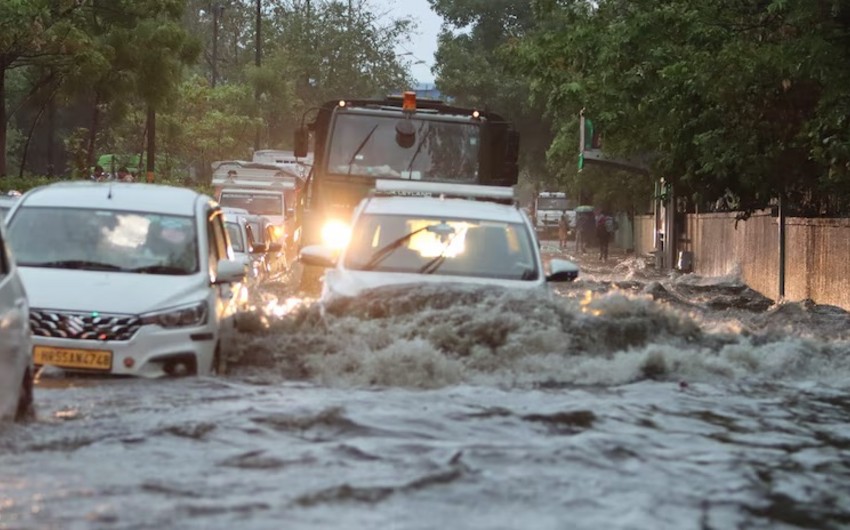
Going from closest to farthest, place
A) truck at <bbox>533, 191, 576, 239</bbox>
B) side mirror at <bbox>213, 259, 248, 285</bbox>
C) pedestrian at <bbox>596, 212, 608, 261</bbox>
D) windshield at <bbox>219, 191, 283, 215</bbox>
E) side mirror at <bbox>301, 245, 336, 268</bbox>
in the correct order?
side mirror at <bbox>213, 259, 248, 285</bbox> < side mirror at <bbox>301, 245, 336, 268</bbox> < windshield at <bbox>219, 191, 283, 215</bbox> < pedestrian at <bbox>596, 212, 608, 261</bbox> < truck at <bbox>533, 191, 576, 239</bbox>

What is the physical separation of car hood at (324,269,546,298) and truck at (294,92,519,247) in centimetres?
705

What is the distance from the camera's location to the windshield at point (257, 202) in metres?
40.8

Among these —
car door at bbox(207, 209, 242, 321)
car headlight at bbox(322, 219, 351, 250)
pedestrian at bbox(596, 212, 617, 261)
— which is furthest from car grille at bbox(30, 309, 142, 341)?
pedestrian at bbox(596, 212, 617, 261)

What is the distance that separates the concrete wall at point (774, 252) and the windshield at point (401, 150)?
529 cm

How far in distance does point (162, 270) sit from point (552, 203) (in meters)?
65.1

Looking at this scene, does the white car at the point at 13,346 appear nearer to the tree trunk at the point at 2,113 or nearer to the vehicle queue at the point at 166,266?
the vehicle queue at the point at 166,266

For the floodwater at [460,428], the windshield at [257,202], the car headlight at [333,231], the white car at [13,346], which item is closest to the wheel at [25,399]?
the white car at [13,346]

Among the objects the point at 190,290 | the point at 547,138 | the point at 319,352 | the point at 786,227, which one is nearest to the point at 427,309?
the point at 319,352

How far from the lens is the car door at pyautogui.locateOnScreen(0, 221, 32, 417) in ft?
25.8

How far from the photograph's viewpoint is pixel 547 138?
6850 cm

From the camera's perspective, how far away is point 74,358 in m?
10.7

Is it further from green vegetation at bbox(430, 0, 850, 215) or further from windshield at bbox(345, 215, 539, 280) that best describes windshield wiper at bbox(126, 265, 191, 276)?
green vegetation at bbox(430, 0, 850, 215)

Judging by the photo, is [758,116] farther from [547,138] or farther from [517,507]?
[547,138]

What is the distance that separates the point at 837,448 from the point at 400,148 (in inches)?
454
